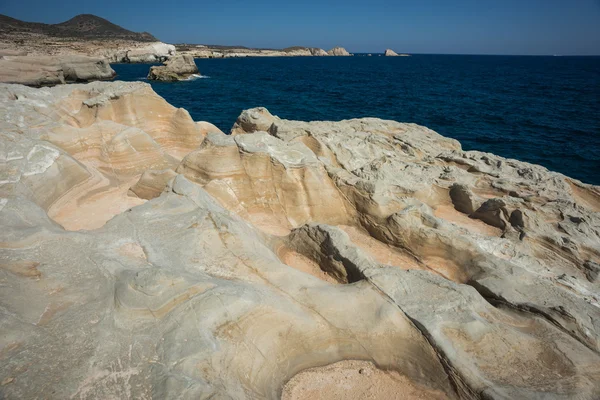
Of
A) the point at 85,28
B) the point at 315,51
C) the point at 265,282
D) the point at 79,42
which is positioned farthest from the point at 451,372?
the point at 315,51

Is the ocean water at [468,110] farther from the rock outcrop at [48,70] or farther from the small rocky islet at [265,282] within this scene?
the small rocky islet at [265,282]

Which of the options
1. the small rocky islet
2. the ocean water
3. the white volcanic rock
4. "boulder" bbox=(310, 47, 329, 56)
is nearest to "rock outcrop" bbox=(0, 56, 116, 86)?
the ocean water

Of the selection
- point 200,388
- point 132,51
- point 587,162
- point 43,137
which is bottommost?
point 587,162

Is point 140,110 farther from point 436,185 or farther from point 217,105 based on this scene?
point 217,105

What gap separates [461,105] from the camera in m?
32.1

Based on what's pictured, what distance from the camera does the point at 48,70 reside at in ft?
110

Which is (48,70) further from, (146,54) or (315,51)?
(315,51)

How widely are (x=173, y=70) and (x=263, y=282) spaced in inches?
2074

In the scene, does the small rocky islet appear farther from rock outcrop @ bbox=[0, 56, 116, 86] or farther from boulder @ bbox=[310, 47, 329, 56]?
boulder @ bbox=[310, 47, 329, 56]

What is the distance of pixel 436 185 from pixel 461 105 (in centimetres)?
2663

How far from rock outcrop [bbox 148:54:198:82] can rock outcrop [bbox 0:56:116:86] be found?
6.92 metres

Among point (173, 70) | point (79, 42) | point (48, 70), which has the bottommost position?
point (48, 70)

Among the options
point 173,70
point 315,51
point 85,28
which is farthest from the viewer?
point 315,51

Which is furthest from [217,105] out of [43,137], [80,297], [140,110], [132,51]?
[132,51]
